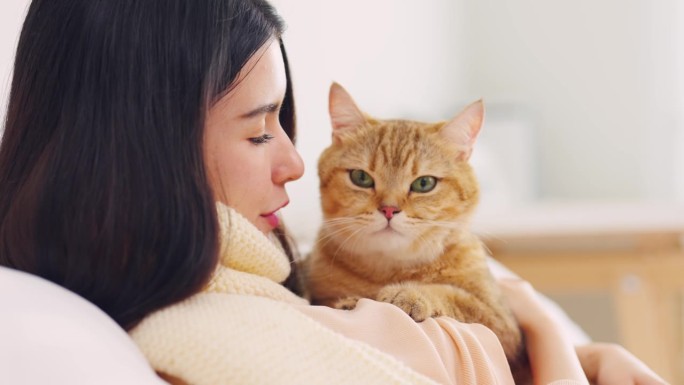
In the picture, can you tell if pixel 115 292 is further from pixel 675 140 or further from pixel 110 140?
pixel 675 140

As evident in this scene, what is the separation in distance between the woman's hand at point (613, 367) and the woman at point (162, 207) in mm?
347

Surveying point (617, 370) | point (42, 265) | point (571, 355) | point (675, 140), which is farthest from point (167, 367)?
point (675, 140)

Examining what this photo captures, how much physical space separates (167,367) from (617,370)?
778mm

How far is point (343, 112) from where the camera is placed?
55.2 inches

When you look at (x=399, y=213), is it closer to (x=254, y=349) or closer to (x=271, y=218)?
(x=271, y=218)

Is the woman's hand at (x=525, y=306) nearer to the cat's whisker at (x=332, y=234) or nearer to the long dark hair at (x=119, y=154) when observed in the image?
the cat's whisker at (x=332, y=234)

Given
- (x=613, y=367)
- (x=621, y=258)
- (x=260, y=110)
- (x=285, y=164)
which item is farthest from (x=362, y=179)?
(x=621, y=258)

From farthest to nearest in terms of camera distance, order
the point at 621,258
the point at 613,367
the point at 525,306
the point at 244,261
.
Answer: the point at 621,258
the point at 525,306
the point at 613,367
the point at 244,261

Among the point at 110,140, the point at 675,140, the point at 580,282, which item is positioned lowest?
the point at 580,282

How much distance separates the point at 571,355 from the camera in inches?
45.9

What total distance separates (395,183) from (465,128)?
17 centimetres

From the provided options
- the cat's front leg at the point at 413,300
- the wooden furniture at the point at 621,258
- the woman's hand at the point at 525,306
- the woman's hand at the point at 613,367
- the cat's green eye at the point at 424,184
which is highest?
the cat's green eye at the point at 424,184

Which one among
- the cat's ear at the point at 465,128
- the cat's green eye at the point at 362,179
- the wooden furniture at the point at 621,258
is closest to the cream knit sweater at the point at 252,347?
the cat's green eye at the point at 362,179

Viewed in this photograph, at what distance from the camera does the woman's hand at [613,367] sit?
1.23 meters
